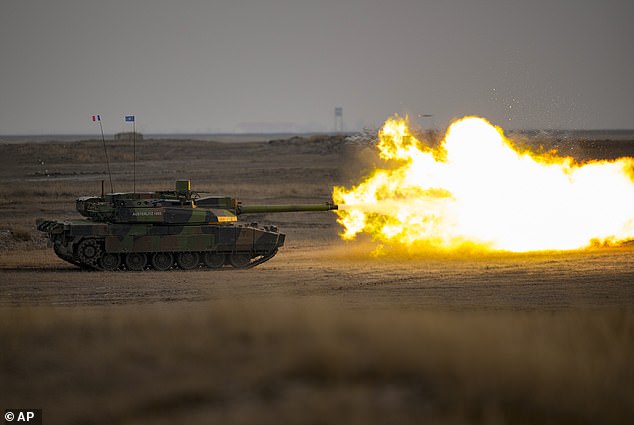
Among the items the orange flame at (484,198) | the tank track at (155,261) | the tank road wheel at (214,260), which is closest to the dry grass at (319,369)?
the tank track at (155,261)

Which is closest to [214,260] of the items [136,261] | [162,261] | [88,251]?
[162,261]

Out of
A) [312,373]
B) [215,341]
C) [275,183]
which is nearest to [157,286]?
[215,341]

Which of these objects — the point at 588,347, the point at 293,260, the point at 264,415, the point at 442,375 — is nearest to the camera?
the point at 264,415

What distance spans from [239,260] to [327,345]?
1319 cm

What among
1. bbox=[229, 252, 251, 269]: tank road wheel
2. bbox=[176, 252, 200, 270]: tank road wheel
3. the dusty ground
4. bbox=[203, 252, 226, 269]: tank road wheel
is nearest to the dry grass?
the dusty ground

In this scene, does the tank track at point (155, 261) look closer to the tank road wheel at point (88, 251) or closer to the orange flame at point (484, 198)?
the tank road wheel at point (88, 251)

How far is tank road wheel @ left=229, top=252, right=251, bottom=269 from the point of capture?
83.1ft

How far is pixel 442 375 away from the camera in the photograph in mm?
11617

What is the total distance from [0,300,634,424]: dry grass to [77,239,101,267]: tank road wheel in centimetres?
976

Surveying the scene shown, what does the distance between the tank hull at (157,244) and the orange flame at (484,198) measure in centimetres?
375

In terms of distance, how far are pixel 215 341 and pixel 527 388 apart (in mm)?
4471

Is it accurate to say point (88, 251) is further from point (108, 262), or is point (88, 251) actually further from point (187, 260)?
point (187, 260)

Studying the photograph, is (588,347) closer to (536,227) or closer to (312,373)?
(312,373)

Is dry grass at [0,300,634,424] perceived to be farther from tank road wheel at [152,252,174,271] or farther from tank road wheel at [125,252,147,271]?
tank road wheel at [152,252,174,271]
